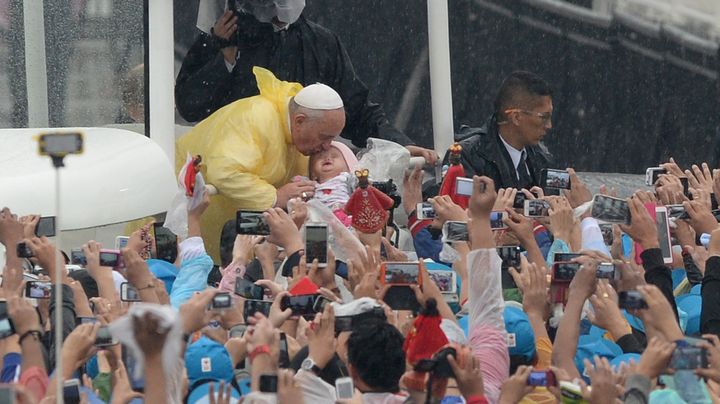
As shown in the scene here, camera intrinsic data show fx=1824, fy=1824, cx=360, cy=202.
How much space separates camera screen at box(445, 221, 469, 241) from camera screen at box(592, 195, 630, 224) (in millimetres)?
458

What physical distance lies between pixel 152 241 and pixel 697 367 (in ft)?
10.2

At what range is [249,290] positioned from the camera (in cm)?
587

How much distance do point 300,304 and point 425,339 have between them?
49 cm

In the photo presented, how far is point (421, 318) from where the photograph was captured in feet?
17.1

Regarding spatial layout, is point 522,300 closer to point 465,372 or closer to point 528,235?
point 528,235

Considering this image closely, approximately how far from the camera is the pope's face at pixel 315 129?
27.2ft

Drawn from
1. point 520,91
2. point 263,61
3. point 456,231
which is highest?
point 263,61

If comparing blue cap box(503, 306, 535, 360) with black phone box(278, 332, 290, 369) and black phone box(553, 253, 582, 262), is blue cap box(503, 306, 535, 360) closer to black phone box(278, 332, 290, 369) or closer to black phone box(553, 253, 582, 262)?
black phone box(553, 253, 582, 262)

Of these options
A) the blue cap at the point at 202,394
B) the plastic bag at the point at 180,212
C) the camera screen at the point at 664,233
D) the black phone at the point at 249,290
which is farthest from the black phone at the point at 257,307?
the plastic bag at the point at 180,212

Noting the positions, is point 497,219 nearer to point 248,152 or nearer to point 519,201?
point 519,201

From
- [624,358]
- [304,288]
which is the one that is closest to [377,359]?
[304,288]

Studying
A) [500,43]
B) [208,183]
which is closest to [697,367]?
[208,183]

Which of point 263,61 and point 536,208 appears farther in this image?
point 263,61

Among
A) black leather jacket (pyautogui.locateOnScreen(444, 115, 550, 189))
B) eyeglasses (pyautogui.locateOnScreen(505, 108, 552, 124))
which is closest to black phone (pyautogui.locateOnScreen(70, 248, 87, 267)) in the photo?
black leather jacket (pyautogui.locateOnScreen(444, 115, 550, 189))
